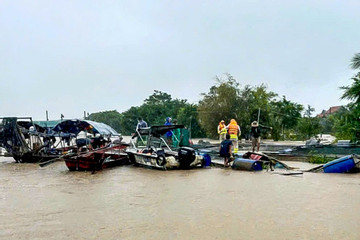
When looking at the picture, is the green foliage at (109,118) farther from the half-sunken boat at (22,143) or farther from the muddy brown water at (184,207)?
the muddy brown water at (184,207)

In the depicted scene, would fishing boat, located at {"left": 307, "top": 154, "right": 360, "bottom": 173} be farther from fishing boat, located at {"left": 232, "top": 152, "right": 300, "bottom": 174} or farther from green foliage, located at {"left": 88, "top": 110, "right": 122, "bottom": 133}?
green foliage, located at {"left": 88, "top": 110, "right": 122, "bottom": 133}

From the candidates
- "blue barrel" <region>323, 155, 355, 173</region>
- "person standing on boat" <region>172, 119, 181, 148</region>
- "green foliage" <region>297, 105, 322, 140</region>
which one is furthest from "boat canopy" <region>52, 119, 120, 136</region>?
"green foliage" <region>297, 105, 322, 140</region>

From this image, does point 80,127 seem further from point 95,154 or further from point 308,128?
point 308,128

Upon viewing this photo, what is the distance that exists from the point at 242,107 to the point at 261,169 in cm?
2387

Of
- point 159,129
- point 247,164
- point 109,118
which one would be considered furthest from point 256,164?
point 109,118

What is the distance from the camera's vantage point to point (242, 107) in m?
37.6

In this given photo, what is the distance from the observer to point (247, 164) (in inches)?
550

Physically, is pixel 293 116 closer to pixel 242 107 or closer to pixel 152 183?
pixel 242 107

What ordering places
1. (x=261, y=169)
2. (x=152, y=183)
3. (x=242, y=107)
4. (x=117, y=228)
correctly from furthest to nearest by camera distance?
(x=242, y=107) < (x=261, y=169) < (x=152, y=183) < (x=117, y=228)

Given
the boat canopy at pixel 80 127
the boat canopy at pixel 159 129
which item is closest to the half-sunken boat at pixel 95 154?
the boat canopy at pixel 80 127

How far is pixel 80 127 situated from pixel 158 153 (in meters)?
9.01

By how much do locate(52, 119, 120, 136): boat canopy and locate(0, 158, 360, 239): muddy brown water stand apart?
789 cm

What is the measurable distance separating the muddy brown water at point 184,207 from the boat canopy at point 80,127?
25.9 ft

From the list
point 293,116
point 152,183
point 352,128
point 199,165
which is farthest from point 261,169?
point 293,116
